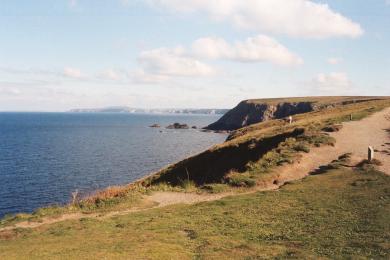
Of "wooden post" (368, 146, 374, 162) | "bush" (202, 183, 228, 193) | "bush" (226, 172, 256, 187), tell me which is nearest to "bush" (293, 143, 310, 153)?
"wooden post" (368, 146, 374, 162)

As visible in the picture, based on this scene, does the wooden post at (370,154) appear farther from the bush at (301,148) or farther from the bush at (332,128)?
the bush at (332,128)

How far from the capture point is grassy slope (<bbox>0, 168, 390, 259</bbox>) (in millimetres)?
18141

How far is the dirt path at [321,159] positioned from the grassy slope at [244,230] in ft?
7.43

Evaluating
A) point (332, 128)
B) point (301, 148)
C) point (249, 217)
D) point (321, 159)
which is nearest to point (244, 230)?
point (249, 217)

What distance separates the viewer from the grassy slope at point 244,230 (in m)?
18.1

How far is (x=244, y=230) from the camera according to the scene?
21469 millimetres

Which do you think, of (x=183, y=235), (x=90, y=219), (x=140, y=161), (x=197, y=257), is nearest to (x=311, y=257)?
(x=197, y=257)

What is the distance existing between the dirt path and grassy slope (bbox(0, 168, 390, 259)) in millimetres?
2263

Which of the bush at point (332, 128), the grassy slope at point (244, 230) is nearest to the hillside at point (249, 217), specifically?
the grassy slope at point (244, 230)

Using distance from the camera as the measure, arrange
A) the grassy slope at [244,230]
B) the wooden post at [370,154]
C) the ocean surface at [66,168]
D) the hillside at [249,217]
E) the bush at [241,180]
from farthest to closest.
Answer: the ocean surface at [66,168]
the wooden post at [370,154]
the bush at [241,180]
the hillside at [249,217]
the grassy slope at [244,230]

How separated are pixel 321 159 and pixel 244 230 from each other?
781 inches

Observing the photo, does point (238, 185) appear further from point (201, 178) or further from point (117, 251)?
point (117, 251)

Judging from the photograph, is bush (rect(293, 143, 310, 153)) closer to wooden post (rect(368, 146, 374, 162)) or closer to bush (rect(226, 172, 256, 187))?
wooden post (rect(368, 146, 374, 162))

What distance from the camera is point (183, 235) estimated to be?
70.1 ft
